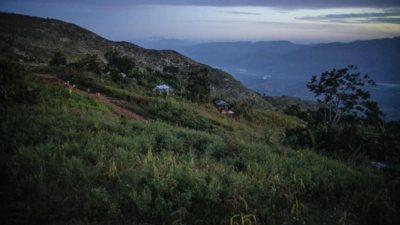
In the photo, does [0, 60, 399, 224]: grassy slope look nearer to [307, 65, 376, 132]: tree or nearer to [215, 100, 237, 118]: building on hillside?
[307, 65, 376, 132]: tree

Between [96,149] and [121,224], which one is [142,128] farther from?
[121,224]

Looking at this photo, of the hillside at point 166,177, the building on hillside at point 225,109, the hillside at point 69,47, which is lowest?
the building on hillside at point 225,109

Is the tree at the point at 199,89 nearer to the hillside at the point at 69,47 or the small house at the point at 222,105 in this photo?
the small house at the point at 222,105

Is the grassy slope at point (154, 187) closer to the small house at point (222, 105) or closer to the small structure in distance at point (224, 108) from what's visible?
the small structure in distance at point (224, 108)

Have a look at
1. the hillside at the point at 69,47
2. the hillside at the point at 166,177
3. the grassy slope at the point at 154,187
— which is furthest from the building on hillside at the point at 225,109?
the hillside at the point at 69,47

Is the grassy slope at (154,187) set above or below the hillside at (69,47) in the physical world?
below

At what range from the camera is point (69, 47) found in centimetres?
3912

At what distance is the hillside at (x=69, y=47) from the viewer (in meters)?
30.5

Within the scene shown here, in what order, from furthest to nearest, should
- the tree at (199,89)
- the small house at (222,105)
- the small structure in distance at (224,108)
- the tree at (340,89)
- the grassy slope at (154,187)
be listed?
the tree at (199,89)
the small house at (222,105)
the small structure in distance at (224,108)
the tree at (340,89)
the grassy slope at (154,187)

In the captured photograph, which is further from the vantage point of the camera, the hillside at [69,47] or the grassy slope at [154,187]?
the hillside at [69,47]

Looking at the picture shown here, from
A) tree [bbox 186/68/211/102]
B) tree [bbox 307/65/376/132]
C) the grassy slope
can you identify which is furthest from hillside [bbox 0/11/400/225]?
tree [bbox 186/68/211/102]

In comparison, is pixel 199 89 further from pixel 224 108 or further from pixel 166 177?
pixel 166 177

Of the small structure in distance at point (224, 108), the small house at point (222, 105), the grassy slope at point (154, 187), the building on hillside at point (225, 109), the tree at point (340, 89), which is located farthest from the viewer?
the small house at point (222, 105)

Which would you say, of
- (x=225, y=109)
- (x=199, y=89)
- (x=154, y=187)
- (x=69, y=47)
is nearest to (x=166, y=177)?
(x=154, y=187)
